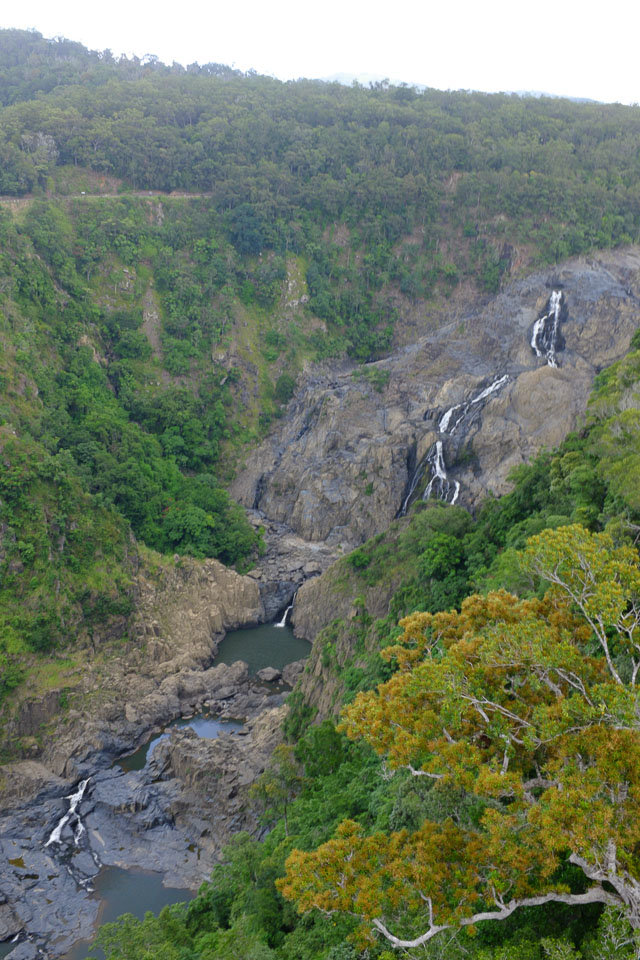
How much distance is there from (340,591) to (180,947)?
22.9 meters

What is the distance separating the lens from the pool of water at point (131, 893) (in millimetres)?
25375

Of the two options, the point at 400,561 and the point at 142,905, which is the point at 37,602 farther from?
the point at 400,561

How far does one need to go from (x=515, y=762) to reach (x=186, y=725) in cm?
2744

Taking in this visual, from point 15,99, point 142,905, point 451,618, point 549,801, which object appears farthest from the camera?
point 15,99

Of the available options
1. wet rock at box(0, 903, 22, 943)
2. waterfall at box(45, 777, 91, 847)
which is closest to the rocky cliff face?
waterfall at box(45, 777, 91, 847)

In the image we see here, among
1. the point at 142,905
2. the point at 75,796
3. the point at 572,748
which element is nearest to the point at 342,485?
the point at 75,796

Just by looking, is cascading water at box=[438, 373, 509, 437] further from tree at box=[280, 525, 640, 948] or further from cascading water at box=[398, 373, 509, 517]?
tree at box=[280, 525, 640, 948]

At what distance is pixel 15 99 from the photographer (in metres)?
83.1

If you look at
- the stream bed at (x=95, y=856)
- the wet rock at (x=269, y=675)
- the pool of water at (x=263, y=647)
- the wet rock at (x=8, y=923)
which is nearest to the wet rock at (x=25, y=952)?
the stream bed at (x=95, y=856)

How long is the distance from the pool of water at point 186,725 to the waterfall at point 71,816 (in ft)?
A: 7.16

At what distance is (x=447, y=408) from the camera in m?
53.9

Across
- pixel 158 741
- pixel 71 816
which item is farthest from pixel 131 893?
pixel 158 741

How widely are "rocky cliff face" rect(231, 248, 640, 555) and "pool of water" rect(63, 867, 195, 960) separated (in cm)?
2742

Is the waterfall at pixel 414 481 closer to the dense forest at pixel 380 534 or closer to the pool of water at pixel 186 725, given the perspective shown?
the dense forest at pixel 380 534
